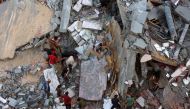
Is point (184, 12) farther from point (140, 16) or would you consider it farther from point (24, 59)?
point (24, 59)

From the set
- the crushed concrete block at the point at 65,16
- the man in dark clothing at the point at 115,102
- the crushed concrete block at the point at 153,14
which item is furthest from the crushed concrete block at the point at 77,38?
the crushed concrete block at the point at 153,14

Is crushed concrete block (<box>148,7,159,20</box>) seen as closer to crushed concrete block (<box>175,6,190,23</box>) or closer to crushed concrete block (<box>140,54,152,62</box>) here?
crushed concrete block (<box>175,6,190,23</box>)

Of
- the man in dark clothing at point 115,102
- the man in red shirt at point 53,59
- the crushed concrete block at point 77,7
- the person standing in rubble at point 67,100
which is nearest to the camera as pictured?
the man in dark clothing at point 115,102

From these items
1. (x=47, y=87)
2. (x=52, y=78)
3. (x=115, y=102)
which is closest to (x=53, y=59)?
(x=52, y=78)

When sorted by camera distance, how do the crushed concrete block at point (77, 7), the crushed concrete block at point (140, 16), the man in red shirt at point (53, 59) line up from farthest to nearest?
the crushed concrete block at point (77, 7) → the man in red shirt at point (53, 59) → the crushed concrete block at point (140, 16)

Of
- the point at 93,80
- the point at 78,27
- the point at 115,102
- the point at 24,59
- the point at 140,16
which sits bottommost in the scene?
the point at 115,102

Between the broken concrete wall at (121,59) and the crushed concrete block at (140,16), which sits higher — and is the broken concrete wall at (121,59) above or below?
below

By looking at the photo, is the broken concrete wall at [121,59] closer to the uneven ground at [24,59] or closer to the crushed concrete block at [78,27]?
the crushed concrete block at [78,27]
